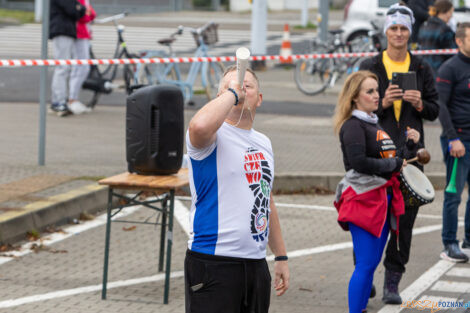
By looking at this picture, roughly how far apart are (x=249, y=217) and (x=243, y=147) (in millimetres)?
298

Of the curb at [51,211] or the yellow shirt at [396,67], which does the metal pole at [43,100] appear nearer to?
the curb at [51,211]

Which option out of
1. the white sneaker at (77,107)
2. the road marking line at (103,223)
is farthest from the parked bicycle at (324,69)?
the road marking line at (103,223)

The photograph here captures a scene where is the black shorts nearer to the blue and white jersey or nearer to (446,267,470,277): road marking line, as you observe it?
the blue and white jersey

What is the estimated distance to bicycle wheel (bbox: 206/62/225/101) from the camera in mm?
16159

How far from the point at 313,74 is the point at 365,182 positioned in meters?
12.5

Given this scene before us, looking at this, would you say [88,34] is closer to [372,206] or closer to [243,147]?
[372,206]

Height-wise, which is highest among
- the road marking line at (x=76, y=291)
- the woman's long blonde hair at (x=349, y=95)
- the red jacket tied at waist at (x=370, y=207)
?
the woman's long blonde hair at (x=349, y=95)

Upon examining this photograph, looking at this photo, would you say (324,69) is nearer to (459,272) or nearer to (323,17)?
(323,17)

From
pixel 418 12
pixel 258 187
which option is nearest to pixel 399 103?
pixel 258 187

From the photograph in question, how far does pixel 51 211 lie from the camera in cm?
838

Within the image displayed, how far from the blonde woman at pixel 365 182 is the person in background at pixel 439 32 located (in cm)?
769

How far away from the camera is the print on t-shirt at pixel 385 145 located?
604 centimetres

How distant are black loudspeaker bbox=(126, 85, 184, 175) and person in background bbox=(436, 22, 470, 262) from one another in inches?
84.1

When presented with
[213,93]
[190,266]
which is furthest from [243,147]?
[213,93]
